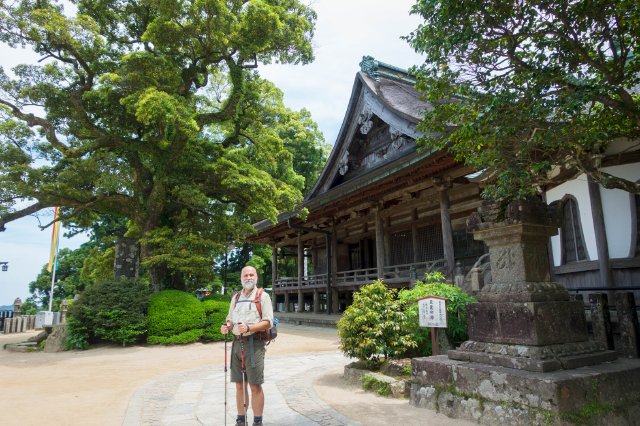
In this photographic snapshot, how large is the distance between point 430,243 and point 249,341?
11.8 m

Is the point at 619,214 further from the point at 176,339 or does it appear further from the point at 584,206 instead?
the point at 176,339

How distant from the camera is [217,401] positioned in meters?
5.52

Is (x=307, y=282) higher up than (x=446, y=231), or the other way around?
(x=446, y=231)

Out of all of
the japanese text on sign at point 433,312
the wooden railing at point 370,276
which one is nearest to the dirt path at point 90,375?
the wooden railing at point 370,276

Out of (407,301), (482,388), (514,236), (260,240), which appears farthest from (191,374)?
(260,240)

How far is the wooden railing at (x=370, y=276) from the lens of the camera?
12.6 metres

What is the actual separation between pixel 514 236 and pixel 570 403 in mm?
1713

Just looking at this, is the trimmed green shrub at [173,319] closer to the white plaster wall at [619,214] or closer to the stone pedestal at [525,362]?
the stone pedestal at [525,362]

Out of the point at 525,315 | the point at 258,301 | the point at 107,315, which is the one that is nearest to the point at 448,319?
the point at 525,315

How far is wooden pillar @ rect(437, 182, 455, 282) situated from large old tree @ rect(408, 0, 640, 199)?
6.61m

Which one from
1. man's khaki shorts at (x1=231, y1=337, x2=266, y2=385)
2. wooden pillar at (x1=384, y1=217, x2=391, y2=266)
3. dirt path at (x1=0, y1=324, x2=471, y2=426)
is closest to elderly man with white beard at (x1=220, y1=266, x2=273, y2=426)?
man's khaki shorts at (x1=231, y1=337, x2=266, y2=385)

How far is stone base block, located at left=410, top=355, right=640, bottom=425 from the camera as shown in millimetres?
3518

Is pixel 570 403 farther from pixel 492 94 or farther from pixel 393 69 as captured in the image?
pixel 393 69

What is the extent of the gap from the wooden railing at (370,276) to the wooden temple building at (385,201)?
0.05 m
